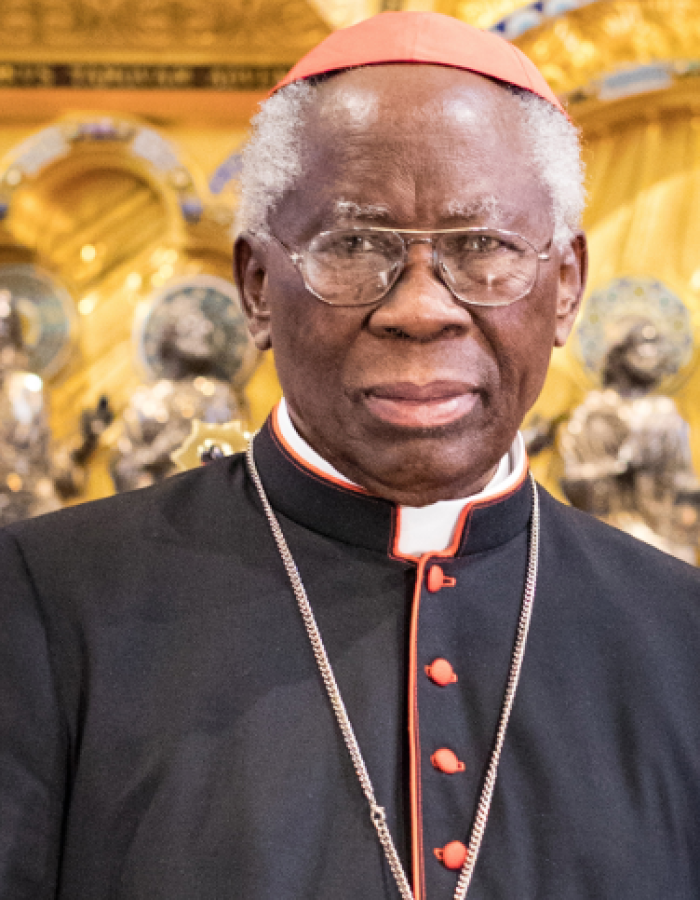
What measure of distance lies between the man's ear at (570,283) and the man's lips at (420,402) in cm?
23

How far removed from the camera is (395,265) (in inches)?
50.6

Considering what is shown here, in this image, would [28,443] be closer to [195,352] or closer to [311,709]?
[195,352]

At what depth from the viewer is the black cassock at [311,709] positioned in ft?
4.07

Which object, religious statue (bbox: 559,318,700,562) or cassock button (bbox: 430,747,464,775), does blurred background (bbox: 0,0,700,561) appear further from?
cassock button (bbox: 430,747,464,775)

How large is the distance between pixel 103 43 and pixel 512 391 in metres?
4.78

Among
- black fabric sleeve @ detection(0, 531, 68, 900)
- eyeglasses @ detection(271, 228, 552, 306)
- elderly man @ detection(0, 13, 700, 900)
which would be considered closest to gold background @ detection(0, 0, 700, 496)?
elderly man @ detection(0, 13, 700, 900)

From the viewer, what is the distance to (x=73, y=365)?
5.58 meters

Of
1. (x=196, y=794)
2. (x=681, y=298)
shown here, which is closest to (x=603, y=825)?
(x=196, y=794)

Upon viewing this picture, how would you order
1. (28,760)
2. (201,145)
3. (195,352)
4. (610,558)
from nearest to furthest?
(28,760) < (610,558) < (195,352) < (201,145)

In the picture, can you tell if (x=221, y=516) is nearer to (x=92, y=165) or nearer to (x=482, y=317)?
(x=482, y=317)

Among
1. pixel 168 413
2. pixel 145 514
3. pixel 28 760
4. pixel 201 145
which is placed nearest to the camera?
pixel 28 760

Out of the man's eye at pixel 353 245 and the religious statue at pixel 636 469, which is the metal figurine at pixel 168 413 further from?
the man's eye at pixel 353 245

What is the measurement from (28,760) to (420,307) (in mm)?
650

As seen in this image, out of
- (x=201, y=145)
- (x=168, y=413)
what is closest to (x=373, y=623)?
(x=168, y=413)
